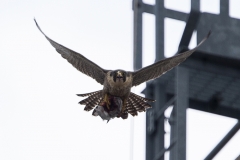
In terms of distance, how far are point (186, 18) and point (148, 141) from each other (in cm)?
190

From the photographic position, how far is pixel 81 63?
21.5m

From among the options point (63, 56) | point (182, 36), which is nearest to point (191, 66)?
point (182, 36)

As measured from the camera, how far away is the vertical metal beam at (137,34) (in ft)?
73.7

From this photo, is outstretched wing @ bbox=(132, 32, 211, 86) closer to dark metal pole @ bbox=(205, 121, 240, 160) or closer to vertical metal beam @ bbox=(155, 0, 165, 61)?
vertical metal beam @ bbox=(155, 0, 165, 61)

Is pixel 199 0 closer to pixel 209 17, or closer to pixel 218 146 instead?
pixel 209 17

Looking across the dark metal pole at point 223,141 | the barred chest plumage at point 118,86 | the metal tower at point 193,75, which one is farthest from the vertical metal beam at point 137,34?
the dark metal pole at point 223,141

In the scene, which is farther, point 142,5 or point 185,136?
point 142,5

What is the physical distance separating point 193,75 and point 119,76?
2091 millimetres

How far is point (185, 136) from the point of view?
21297mm

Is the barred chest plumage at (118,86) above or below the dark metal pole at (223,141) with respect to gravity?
above

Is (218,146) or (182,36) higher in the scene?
(182,36)

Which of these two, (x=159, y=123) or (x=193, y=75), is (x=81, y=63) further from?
(x=193, y=75)

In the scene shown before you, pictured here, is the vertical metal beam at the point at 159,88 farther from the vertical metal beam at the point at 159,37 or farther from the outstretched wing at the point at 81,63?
the outstretched wing at the point at 81,63

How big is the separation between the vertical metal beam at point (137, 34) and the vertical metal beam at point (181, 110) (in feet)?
2.76
